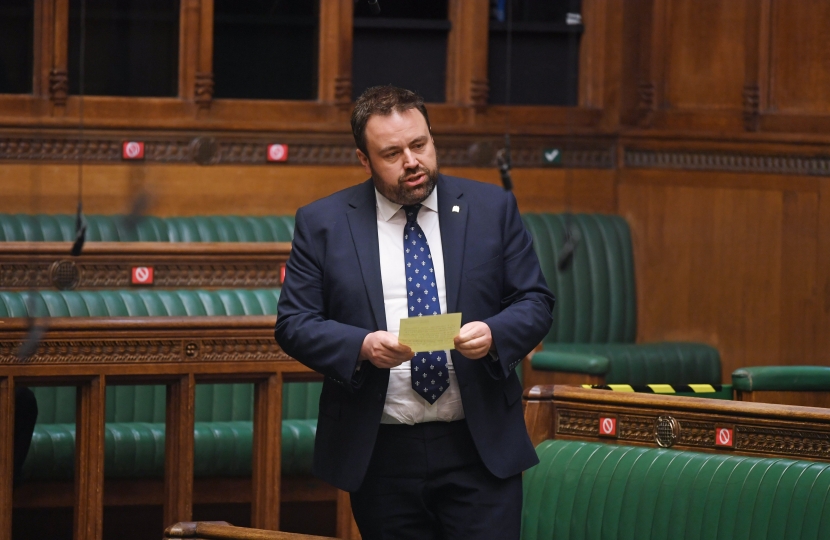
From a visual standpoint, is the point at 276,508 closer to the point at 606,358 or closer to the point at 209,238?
the point at 606,358

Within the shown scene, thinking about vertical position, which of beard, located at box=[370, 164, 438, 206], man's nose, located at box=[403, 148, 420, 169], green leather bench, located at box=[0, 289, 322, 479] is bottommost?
green leather bench, located at box=[0, 289, 322, 479]

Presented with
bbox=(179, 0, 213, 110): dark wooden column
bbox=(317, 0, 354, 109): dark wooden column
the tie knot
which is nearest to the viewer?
the tie knot

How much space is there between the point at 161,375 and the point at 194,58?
10.0 feet

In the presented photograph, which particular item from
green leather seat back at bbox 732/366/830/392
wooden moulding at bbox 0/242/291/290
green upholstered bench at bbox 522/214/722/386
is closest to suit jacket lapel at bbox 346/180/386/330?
green leather seat back at bbox 732/366/830/392

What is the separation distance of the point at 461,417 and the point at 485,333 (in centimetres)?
21

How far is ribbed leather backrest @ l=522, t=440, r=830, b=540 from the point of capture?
9.06 feet

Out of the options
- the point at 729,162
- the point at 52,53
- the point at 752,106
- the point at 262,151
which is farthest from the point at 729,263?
the point at 52,53

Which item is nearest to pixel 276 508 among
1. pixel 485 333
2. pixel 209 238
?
pixel 485 333

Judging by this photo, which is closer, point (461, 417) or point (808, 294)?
point (461, 417)

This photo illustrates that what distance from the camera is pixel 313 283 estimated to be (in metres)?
2.42

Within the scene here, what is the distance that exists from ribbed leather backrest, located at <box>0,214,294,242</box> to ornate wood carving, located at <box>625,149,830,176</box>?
183 cm

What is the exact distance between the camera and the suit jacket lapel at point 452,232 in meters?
2.38

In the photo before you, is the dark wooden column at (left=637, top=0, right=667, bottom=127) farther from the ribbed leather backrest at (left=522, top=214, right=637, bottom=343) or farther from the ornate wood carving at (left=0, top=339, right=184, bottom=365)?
the ornate wood carving at (left=0, top=339, right=184, bottom=365)

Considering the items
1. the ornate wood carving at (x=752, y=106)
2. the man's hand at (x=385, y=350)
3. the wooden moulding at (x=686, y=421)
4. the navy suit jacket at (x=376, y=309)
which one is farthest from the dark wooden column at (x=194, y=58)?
the man's hand at (x=385, y=350)
